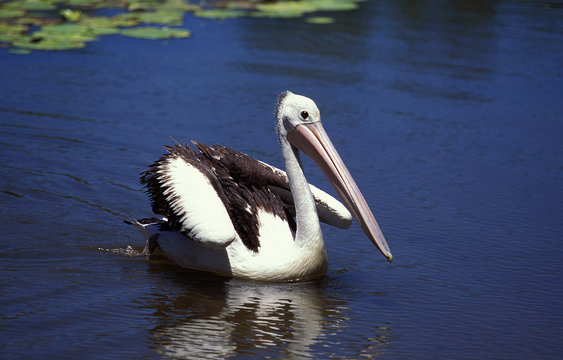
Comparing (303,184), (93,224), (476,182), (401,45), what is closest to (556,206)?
(476,182)

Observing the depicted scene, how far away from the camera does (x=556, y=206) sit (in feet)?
18.8

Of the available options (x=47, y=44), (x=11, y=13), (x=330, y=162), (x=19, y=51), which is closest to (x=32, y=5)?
(x=11, y=13)

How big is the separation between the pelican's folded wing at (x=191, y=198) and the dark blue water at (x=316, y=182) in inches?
14.2

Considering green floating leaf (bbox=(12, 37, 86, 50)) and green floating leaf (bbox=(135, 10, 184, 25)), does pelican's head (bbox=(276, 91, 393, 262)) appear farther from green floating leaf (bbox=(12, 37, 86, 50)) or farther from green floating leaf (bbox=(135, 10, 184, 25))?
green floating leaf (bbox=(135, 10, 184, 25))

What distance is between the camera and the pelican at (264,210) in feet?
14.2

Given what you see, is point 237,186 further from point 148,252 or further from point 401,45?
point 401,45

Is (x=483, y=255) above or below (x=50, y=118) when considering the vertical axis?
below

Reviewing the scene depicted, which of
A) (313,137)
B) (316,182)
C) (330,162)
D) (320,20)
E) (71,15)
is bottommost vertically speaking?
(316,182)

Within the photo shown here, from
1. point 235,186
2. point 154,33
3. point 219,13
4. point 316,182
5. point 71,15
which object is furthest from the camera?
point 219,13

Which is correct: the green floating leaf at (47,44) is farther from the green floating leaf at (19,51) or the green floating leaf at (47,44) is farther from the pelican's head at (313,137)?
the pelican's head at (313,137)

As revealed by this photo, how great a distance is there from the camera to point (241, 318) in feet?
13.0

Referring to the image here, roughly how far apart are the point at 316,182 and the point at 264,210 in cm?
164

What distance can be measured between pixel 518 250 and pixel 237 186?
1863 millimetres

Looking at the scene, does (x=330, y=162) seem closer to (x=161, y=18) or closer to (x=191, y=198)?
(x=191, y=198)
